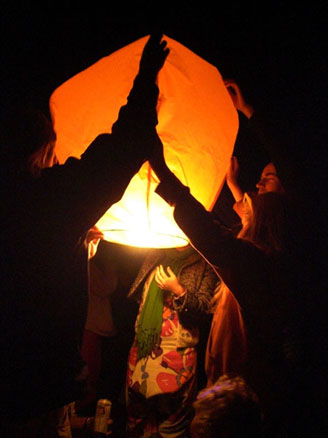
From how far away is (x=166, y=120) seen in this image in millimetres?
1214

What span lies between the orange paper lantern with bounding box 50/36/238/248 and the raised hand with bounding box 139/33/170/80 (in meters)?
0.07

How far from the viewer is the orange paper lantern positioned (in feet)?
3.96

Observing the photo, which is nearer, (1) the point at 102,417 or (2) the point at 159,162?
(2) the point at 159,162

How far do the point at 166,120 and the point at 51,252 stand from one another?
0.60m

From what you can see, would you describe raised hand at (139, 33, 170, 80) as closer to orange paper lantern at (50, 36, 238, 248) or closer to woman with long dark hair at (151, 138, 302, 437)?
orange paper lantern at (50, 36, 238, 248)

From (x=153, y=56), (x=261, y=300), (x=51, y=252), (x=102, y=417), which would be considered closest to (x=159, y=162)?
(x=153, y=56)

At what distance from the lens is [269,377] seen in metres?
1.42

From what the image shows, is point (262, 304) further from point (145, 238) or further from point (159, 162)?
point (159, 162)

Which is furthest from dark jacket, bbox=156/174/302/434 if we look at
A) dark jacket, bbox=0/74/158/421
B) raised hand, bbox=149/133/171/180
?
dark jacket, bbox=0/74/158/421

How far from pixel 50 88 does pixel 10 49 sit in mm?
355

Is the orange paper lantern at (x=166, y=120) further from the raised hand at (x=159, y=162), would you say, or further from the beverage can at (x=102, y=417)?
the beverage can at (x=102, y=417)

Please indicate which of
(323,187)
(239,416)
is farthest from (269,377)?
(323,187)

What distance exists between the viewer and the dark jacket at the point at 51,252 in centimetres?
97

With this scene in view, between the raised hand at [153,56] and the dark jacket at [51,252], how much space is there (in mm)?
32
